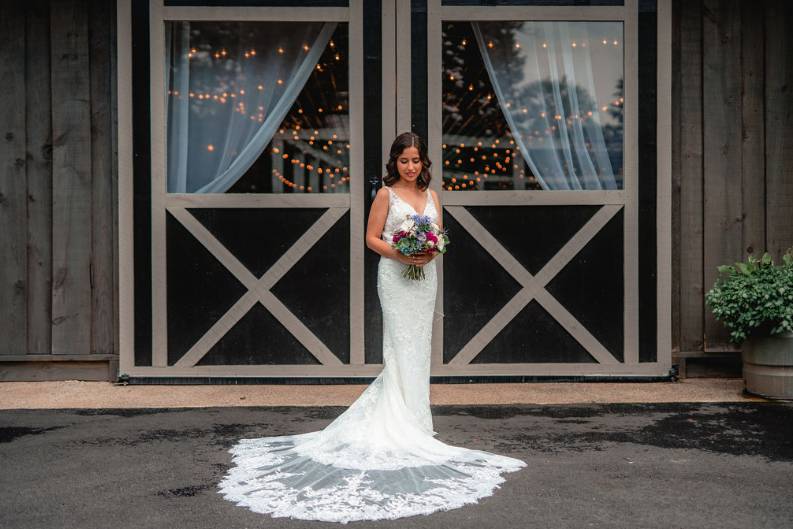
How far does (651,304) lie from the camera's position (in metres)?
6.36

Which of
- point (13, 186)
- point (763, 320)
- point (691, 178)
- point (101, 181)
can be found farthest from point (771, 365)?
point (13, 186)

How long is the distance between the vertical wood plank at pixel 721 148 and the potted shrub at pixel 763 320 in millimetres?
701

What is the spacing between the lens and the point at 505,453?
4.23 m

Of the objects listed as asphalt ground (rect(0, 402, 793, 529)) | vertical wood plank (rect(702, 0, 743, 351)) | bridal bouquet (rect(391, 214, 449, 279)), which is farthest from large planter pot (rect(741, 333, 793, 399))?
bridal bouquet (rect(391, 214, 449, 279))

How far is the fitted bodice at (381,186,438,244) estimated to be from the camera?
14.9 ft

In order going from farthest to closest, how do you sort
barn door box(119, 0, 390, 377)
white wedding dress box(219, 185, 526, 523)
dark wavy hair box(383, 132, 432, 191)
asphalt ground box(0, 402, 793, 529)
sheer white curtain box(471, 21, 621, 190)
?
1. sheer white curtain box(471, 21, 621, 190)
2. barn door box(119, 0, 390, 377)
3. dark wavy hair box(383, 132, 432, 191)
4. white wedding dress box(219, 185, 526, 523)
5. asphalt ground box(0, 402, 793, 529)

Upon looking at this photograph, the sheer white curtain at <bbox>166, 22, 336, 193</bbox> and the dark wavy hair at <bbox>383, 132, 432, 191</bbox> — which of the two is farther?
the sheer white curtain at <bbox>166, 22, 336, 193</bbox>

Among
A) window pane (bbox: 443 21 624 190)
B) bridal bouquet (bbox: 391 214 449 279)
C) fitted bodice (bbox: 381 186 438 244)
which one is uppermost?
window pane (bbox: 443 21 624 190)

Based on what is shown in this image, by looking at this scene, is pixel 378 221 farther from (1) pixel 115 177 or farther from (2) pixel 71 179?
(2) pixel 71 179

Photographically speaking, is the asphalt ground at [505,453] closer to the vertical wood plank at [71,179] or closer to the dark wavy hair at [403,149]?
the vertical wood plank at [71,179]

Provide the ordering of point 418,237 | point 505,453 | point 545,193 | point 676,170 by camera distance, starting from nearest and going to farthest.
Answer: point 505,453, point 418,237, point 545,193, point 676,170

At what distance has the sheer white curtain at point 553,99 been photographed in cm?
643

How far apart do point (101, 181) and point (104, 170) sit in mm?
96

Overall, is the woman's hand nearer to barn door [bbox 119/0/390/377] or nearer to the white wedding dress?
the white wedding dress
